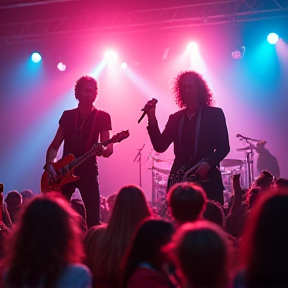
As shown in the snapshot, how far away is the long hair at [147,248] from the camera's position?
2531 millimetres

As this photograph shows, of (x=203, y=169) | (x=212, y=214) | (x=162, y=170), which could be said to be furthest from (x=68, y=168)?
(x=162, y=170)

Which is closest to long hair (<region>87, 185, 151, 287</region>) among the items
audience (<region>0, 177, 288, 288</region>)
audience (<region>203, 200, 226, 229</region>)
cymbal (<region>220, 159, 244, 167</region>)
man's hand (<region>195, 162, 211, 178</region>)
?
audience (<region>0, 177, 288, 288</region>)

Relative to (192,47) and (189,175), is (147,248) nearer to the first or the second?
(189,175)

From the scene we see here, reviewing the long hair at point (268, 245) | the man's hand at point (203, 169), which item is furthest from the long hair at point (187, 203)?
the man's hand at point (203, 169)

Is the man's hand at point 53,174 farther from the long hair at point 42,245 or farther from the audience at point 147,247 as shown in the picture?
the long hair at point 42,245

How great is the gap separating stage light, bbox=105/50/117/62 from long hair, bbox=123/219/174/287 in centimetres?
1235

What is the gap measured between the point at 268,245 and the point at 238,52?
1179cm

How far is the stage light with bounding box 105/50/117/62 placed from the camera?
14.6m

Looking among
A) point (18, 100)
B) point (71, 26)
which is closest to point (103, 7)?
point (71, 26)

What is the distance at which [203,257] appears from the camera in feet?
6.31

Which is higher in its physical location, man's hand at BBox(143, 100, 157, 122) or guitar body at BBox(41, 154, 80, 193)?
man's hand at BBox(143, 100, 157, 122)

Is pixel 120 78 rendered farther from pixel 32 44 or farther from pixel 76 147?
pixel 76 147

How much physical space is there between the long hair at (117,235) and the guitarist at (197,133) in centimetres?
156

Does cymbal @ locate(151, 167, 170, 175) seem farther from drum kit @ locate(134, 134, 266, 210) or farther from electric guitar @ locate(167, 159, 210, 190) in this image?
electric guitar @ locate(167, 159, 210, 190)
